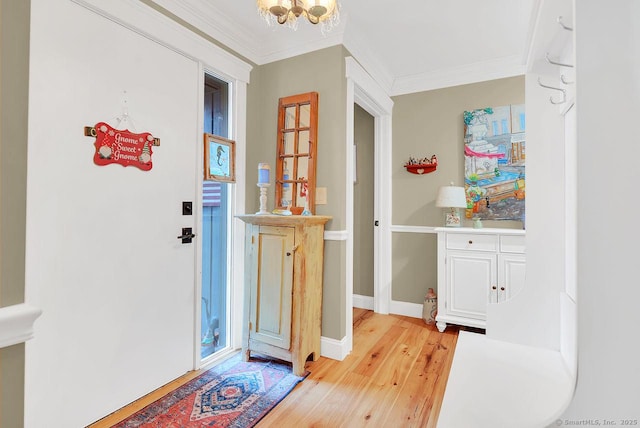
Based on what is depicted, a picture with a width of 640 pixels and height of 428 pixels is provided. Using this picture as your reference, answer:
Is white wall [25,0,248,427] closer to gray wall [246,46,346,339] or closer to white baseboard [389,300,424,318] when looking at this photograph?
gray wall [246,46,346,339]

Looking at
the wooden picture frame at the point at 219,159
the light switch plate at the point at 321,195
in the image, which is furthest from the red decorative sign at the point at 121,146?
the light switch plate at the point at 321,195

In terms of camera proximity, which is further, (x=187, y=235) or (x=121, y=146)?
(x=187, y=235)

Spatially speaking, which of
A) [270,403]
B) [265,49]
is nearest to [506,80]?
[265,49]

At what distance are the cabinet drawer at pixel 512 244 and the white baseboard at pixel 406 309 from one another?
1.04 meters

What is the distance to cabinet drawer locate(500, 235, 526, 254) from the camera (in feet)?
8.64

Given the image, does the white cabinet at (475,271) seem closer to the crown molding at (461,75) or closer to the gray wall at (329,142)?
the gray wall at (329,142)

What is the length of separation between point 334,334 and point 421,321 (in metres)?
1.22

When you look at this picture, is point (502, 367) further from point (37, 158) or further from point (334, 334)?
point (37, 158)

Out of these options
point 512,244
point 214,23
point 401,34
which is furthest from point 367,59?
point 512,244

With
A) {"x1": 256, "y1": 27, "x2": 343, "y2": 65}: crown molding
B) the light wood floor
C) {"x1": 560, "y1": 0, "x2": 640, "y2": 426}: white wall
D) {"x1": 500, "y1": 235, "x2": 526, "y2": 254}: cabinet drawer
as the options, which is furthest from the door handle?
{"x1": 500, "y1": 235, "x2": 526, "y2": 254}: cabinet drawer

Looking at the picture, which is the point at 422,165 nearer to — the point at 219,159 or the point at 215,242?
the point at 219,159

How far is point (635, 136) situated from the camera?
638 mm

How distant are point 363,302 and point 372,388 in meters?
1.65

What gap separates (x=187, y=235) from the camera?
2.10m
